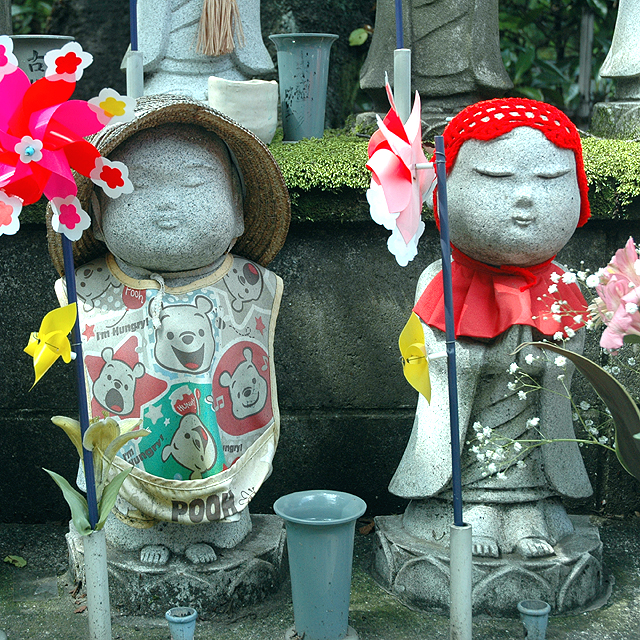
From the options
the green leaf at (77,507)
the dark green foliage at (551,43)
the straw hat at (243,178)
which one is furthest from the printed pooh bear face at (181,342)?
the dark green foliage at (551,43)

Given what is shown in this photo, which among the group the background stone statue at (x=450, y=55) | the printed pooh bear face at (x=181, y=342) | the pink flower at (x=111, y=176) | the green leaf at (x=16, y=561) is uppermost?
the background stone statue at (x=450, y=55)

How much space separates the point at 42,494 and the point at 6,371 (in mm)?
498

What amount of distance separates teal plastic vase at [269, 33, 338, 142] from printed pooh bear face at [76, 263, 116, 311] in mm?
1270

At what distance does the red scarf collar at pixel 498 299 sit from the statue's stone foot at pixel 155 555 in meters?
1.06

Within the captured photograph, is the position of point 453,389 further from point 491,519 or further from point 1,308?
point 1,308

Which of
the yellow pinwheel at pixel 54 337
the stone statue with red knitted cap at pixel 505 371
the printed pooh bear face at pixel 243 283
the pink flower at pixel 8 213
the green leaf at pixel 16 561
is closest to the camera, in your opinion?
the pink flower at pixel 8 213

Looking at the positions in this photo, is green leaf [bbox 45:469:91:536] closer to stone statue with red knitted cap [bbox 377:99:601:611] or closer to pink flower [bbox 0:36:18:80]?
pink flower [bbox 0:36:18:80]

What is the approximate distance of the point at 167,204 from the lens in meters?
2.59

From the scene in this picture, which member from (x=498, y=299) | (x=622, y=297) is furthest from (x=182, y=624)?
(x=622, y=297)

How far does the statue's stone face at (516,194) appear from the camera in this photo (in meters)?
2.55

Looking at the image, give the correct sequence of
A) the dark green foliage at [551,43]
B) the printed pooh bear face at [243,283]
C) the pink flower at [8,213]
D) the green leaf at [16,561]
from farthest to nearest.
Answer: the dark green foliage at [551,43] → the green leaf at [16,561] → the printed pooh bear face at [243,283] → the pink flower at [8,213]

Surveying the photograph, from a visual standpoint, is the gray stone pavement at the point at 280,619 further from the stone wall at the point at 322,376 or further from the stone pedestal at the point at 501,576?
the stone wall at the point at 322,376

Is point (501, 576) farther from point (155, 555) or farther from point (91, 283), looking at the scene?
point (91, 283)

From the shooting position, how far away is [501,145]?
2.57 metres
